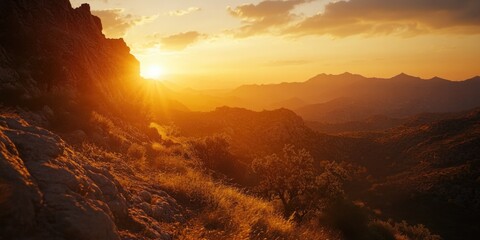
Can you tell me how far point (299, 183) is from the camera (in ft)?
72.4

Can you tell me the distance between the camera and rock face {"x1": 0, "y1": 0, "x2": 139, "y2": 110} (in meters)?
19.3

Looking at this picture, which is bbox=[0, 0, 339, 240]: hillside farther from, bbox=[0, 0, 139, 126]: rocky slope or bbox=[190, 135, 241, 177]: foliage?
bbox=[190, 135, 241, 177]: foliage

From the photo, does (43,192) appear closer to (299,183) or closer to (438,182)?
(299,183)

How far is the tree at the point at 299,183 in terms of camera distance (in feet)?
69.8

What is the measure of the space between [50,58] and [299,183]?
1817cm

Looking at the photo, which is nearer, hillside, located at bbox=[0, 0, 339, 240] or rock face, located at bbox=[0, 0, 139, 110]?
hillside, located at bbox=[0, 0, 339, 240]

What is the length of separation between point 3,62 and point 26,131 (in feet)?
53.4

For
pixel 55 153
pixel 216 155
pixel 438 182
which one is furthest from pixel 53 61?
pixel 438 182

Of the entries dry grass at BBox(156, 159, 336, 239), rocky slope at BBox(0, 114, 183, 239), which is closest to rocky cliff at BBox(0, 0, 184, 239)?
rocky slope at BBox(0, 114, 183, 239)

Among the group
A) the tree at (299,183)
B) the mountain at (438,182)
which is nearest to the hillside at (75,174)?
the tree at (299,183)

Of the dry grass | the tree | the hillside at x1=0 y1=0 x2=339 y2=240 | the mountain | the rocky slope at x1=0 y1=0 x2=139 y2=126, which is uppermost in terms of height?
the rocky slope at x1=0 y1=0 x2=139 y2=126

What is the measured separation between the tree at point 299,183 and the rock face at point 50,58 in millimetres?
13351

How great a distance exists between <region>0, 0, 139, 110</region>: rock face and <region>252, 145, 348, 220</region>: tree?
13.4 m

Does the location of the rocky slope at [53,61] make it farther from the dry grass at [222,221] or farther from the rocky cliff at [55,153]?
the dry grass at [222,221]
